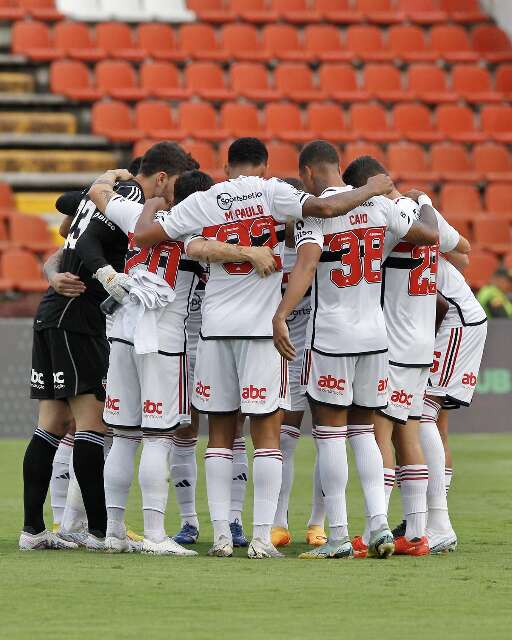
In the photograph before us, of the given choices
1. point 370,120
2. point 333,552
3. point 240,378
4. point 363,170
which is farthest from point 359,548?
point 370,120

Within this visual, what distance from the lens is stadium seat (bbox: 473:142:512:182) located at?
20266mm

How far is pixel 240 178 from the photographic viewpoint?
21.4 feet

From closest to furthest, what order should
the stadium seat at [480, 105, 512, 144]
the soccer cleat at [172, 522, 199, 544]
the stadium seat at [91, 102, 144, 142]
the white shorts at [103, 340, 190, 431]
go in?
the white shorts at [103, 340, 190, 431] → the soccer cleat at [172, 522, 199, 544] → the stadium seat at [91, 102, 144, 142] → the stadium seat at [480, 105, 512, 144]

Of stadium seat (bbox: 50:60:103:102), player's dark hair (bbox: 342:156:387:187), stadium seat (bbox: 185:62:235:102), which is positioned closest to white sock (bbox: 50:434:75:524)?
player's dark hair (bbox: 342:156:387:187)

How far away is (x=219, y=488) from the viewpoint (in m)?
6.53

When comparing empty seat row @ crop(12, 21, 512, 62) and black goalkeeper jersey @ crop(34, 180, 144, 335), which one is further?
empty seat row @ crop(12, 21, 512, 62)

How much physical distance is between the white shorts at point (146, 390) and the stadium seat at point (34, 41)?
45.9 feet

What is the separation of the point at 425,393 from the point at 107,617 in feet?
9.67

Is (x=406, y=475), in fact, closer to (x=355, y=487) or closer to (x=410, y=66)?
(x=355, y=487)

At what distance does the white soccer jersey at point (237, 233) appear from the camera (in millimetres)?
6469

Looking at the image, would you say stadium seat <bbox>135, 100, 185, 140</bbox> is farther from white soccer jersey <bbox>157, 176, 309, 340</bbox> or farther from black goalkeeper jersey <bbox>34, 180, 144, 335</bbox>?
white soccer jersey <bbox>157, 176, 309, 340</bbox>

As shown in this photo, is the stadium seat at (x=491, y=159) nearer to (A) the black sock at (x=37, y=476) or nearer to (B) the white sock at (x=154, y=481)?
(A) the black sock at (x=37, y=476)

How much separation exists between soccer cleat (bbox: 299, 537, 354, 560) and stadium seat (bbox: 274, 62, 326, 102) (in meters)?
14.6

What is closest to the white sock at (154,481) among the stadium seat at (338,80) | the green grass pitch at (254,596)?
the green grass pitch at (254,596)
